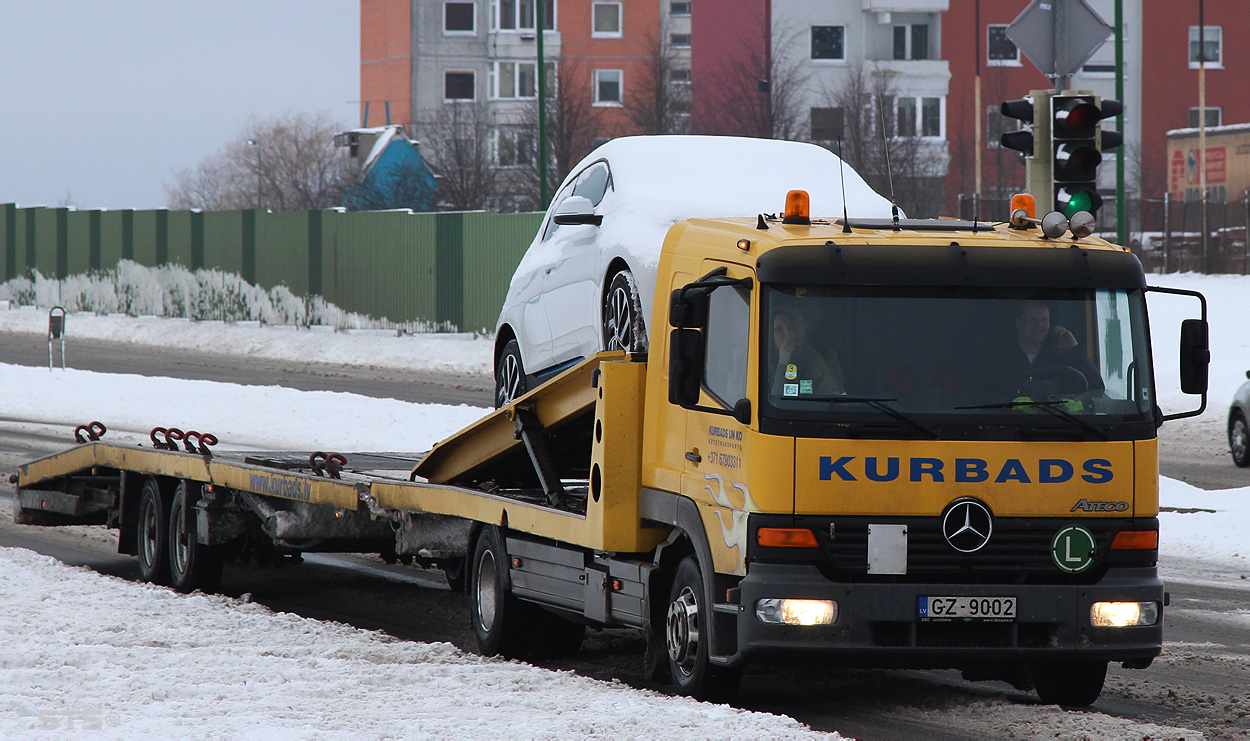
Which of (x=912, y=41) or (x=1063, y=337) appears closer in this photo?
(x=1063, y=337)

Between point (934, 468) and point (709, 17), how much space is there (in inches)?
2577

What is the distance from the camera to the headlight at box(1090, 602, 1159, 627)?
6586mm

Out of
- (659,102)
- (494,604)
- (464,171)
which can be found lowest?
(494,604)

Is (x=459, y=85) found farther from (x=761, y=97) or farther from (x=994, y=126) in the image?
(x=761, y=97)

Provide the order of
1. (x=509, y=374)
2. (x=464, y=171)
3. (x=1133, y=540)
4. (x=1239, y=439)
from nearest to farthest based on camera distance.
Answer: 1. (x=1133, y=540)
2. (x=509, y=374)
3. (x=1239, y=439)
4. (x=464, y=171)

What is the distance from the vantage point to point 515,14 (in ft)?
255

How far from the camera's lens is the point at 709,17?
69875 mm

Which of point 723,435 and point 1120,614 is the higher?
point 723,435

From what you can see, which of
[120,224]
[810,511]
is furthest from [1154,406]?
[120,224]

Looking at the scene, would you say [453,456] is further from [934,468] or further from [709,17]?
[709,17]

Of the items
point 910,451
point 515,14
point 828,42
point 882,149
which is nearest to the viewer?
point 910,451

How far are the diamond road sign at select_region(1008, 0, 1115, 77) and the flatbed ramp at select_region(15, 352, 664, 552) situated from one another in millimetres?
5929

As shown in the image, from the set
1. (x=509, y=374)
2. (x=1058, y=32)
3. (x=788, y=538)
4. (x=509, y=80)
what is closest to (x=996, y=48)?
(x=509, y=80)

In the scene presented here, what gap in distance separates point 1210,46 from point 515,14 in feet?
105
